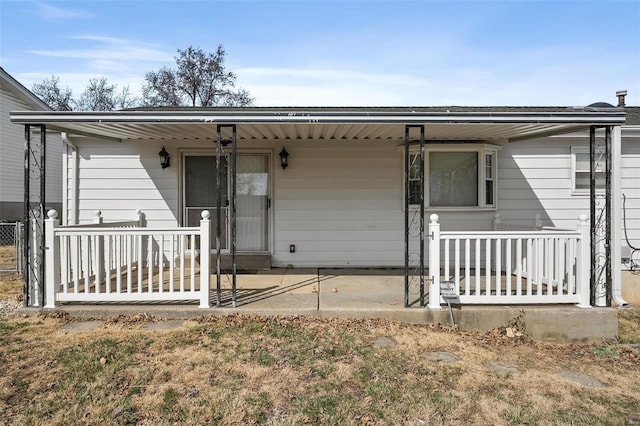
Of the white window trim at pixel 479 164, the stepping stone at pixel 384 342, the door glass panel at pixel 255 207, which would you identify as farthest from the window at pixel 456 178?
the stepping stone at pixel 384 342

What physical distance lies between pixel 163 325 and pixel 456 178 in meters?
5.21

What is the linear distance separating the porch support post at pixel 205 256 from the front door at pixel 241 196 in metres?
2.62

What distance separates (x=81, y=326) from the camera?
14.8 feet

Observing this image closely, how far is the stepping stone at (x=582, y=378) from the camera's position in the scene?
3.45m

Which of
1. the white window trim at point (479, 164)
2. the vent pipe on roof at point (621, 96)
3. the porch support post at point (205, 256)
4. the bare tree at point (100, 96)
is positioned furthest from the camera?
the bare tree at point (100, 96)

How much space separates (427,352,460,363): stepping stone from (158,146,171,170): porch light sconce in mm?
5389

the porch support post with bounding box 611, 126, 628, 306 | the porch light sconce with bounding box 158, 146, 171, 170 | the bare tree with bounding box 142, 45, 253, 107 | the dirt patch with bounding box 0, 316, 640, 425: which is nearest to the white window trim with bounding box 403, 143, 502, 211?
the porch support post with bounding box 611, 126, 628, 306

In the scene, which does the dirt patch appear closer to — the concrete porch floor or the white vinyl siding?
the concrete porch floor

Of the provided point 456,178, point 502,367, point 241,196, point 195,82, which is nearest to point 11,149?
point 241,196

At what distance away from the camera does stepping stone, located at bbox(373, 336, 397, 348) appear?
4090 millimetres

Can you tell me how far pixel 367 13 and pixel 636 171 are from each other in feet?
21.3

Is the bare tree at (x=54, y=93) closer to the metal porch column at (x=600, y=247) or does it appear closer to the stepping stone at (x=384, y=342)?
the stepping stone at (x=384, y=342)

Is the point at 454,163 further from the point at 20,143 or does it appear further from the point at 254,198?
the point at 20,143

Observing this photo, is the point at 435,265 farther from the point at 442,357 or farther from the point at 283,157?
the point at 283,157
